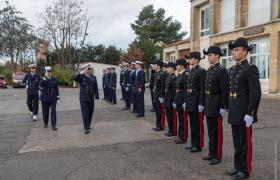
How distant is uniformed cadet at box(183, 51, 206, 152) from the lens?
26.7ft

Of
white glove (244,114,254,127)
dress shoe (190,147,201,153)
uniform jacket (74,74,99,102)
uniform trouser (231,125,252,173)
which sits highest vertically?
uniform jacket (74,74,99,102)

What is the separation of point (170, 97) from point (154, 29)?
54262 millimetres

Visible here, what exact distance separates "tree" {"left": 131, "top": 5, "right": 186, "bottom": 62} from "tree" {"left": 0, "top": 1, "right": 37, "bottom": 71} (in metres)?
17.5

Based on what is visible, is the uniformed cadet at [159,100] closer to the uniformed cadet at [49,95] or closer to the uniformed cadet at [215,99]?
the uniformed cadet at [49,95]

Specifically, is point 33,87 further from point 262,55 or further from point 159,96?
point 262,55

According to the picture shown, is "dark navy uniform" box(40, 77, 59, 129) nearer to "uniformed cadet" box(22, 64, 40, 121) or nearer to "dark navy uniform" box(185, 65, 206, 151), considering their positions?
"uniformed cadet" box(22, 64, 40, 121)

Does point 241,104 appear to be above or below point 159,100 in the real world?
above

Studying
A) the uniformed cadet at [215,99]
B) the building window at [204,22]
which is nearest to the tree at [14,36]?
the building window at [204,22]

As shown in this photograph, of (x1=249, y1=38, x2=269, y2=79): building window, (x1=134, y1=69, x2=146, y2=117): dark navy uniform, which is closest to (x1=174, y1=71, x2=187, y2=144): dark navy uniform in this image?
(x1=134, y1=69, x2=146, y2=117): dark navy uniform

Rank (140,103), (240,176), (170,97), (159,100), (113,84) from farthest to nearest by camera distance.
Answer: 1. (113,84)
2. (140,103)
3. (159,100)
4. (170,97)
5. (240,176)

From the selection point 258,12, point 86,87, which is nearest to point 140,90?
point 86,87

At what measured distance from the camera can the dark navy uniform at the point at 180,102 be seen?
29.3 ft

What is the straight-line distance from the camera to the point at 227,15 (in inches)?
1103

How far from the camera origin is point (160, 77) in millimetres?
10742
